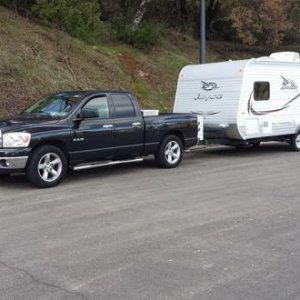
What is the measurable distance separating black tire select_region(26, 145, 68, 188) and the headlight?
29cm

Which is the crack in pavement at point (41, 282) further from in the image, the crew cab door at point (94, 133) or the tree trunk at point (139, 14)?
the tree trunk at point (139, 14)

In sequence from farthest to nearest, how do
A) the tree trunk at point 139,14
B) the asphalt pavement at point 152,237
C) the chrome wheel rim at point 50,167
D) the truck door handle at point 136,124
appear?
1. the tree trunk at point 139,14
2. the truck door handle at point 136,124
3. the chrome wheel rim at point 50,167
4. the asphalt pavement at point 152,237

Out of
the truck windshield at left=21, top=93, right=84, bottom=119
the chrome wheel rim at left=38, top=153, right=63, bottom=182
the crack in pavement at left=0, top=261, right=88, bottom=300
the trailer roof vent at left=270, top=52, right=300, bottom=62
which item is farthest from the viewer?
the trailer roof vent at left=270, top=52, right=300, bottom=62

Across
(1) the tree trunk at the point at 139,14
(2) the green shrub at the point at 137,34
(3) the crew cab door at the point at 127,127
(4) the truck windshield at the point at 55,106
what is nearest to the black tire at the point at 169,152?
(3) the crew cab door at the point at 127,127

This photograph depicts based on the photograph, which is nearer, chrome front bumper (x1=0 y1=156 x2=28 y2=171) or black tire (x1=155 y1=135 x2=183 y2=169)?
chrome front bumper (x1=0 y1=156 x2=28 y2=171)

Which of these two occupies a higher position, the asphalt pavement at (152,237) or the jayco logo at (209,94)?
the jayco logo at (209,94)

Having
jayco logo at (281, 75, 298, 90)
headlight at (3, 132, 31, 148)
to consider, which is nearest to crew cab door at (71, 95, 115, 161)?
headlight at (3, 132, 31, 148)

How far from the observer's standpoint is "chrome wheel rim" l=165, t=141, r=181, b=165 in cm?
1256

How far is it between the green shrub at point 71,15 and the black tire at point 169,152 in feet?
34.0

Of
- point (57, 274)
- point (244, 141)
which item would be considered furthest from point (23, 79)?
point (57, 274)

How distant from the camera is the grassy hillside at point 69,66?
17.6 m

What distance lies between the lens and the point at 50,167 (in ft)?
33.5

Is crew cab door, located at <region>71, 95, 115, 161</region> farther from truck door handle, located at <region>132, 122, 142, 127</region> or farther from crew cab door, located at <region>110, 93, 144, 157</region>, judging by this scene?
truck door handle, located at <region>132, 122, 142, 127</region>

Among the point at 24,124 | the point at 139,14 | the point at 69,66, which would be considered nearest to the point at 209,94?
the point at 24,124
